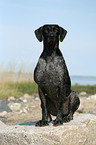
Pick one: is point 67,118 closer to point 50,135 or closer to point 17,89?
point 50,135

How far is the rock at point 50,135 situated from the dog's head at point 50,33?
4.37ft

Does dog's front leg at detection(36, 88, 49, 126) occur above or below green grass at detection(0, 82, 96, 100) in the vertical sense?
above

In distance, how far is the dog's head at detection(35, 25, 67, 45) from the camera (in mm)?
3284

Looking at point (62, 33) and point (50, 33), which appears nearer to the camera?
point (50, 33)

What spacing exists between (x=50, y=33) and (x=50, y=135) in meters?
Result: 1.51

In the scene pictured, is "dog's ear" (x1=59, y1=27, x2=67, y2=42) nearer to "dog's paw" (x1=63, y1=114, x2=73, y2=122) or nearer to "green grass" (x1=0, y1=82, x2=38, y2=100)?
"dog's paw" (x1=63, y1=114, x2=73, y2=122)

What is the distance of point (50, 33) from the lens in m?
3.27

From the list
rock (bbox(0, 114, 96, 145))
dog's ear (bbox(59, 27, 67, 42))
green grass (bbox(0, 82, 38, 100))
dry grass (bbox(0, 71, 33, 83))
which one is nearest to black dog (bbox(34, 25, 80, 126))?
dog's ear (bbox(59, 27, 67, 42))

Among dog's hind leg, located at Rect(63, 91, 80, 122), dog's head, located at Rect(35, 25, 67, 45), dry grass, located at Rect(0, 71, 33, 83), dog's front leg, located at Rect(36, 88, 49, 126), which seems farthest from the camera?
dry grass, located at Rect(0, 71, 33, 83)

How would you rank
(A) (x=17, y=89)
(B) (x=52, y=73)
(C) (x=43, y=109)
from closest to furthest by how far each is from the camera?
(B) (x=52, y=73), (C) (x=43, y=109), (A) (x=17, y=89)

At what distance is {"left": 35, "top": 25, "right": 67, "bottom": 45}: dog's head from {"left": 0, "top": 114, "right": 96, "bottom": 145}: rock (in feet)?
4.37

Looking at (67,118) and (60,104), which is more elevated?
(60,104)

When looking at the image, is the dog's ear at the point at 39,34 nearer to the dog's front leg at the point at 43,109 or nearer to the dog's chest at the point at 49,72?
the dog's chest at the point at 49,72

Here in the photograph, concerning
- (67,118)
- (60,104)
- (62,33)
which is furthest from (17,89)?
(62,33)
